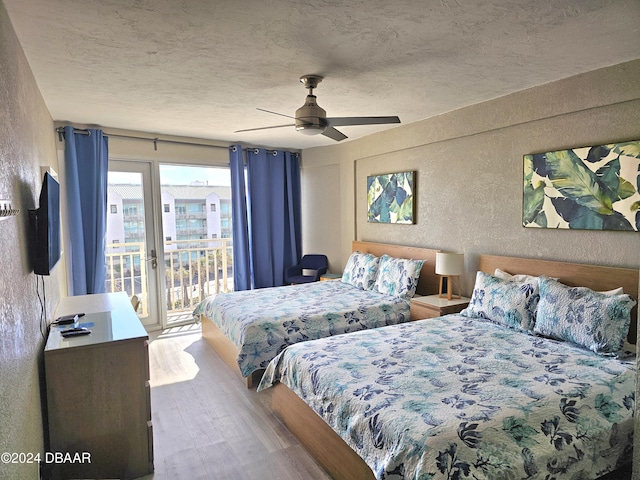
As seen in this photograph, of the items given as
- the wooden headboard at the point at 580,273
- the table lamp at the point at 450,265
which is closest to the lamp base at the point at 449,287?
the table lamp at the point at 450,265

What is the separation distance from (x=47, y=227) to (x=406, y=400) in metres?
2.02

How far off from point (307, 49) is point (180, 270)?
412 centimetres

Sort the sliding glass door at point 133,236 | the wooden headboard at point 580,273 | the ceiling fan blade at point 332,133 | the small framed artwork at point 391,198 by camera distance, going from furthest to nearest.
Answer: the sliding glass door at point 133,236 → the small framed artwork at point 391,198 → the ceiling fan blade at point 332,133 → the wooden headboard at point 580,273

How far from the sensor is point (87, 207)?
4.44 meters

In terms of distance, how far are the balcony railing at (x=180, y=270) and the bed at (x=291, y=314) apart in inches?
47.3

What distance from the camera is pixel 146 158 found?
4895 mm

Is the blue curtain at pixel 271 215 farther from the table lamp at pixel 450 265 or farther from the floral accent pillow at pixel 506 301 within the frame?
the floral accent pillow at pixel 506 301

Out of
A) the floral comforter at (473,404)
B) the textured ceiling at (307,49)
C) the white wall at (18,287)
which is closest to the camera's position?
the white wall at (18,287)

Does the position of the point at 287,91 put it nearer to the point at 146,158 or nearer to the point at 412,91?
the point at 412,91

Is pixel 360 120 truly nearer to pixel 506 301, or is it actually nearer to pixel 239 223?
pixel 506 301

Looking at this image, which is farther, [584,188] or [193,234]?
[193,234]

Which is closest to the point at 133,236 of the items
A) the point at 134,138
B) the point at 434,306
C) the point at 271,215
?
the point at 134,138

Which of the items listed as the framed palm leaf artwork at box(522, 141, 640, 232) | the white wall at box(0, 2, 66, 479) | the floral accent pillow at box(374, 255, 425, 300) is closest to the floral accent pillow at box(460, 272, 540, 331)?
the framed palm leaf artwork at box(522, 141, 640, 232)

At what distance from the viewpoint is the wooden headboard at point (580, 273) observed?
2621 mm
